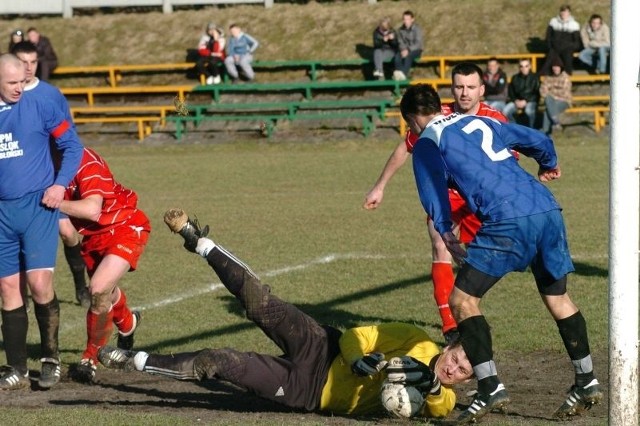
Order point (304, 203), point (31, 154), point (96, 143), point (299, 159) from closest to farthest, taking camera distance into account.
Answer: point (31, 154) < point (304, 203) < point (299, 159) < point (96, 143)

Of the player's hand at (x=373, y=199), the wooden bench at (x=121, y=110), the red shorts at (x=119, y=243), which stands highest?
the player's hand at (x=373, y=199)

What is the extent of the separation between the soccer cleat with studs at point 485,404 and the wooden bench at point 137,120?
23618 mm

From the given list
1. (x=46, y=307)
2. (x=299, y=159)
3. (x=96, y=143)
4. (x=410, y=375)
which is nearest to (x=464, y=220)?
(x=410, y=375)

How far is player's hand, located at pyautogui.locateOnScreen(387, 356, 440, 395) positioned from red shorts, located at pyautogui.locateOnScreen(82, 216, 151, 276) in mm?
2646

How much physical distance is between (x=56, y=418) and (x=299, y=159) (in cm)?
1796

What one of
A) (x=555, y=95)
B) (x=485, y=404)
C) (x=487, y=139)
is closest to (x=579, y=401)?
(x=485, y=404)

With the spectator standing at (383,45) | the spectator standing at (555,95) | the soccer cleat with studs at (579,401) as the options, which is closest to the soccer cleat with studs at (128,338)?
the soccer cleat with studs at (579,401)

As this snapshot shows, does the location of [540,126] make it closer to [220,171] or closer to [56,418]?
[220,171]

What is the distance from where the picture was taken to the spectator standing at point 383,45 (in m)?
29.8

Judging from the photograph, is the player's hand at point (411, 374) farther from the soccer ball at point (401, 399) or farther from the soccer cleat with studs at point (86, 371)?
the soccer cleat with studs at point (86, 371)

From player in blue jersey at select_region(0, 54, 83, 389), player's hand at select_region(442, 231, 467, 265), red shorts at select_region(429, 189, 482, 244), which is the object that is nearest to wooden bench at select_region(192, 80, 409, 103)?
red shorts at select_region(429, 189, 482, 244)

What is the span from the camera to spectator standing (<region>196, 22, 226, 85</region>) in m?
30.6

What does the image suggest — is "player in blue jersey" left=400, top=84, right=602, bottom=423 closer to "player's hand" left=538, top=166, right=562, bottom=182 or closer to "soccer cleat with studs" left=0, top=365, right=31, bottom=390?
"player's hand" left=538, top=166, right=562, bottom=182

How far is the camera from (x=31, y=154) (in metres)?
7.97
